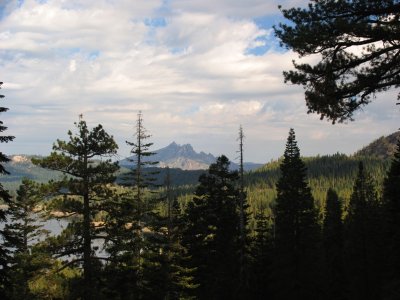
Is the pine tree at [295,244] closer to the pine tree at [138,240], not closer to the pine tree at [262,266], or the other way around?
the pine tree at [262,266]

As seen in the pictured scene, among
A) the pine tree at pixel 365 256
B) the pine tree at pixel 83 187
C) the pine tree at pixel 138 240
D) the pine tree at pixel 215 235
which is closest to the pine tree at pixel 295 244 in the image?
the pine tree at pixel 215 235

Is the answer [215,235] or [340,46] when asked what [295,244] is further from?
[340,46]

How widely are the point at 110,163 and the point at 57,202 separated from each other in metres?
3.16

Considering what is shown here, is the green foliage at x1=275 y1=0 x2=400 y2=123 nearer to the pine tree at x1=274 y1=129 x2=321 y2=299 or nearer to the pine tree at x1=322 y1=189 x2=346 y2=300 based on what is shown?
the pine tree at x1=274 y1=129 x2=321 y2=299

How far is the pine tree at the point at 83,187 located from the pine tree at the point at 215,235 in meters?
14.9

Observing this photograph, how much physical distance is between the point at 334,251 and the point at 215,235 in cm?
2564

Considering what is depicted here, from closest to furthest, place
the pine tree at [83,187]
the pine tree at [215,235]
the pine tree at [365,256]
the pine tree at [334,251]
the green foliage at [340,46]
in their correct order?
1. the green foliage at [340,46]
2. the pine tree at [83,187]
3. the pine tree at [215,235]
4. the pine tree at [365,256]
5. the pine tree at [334,251]

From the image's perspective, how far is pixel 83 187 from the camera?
19484 mm

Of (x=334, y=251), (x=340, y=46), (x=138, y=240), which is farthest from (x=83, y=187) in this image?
(x=334, y=251)

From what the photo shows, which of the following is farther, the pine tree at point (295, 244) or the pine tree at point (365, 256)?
the pine tree at point (365, 256)

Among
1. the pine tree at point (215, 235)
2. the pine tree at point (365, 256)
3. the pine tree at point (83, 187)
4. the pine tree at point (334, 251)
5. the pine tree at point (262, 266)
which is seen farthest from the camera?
the pine tree at point (334, 251)

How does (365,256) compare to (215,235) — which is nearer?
(215,235)

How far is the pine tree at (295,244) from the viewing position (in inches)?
1500

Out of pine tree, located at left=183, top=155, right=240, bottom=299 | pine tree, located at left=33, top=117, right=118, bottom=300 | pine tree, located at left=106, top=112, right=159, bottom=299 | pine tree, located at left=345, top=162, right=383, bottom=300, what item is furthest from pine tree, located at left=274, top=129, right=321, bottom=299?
pine tree, located at left=33, top=117, right=118, bottom=300
